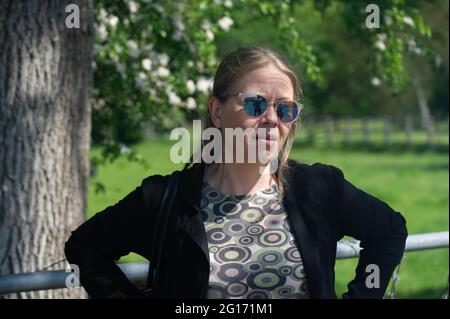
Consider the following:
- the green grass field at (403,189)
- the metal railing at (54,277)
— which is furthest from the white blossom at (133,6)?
the metal railing at (54,277)

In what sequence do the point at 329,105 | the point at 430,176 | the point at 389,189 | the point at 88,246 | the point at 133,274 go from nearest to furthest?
the point at 88,246 → the point at 133,274 → the point at 389,189 → the point at 430,176 → the point at 329,105

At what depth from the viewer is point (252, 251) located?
→ 2477mm

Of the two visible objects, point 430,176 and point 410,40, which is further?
point 430,176

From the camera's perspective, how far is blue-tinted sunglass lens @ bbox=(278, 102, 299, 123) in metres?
2.57

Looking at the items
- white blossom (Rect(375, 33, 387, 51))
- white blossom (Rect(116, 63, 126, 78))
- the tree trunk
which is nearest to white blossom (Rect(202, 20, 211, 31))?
white blossom (Rect(116, 63, 126, 78))

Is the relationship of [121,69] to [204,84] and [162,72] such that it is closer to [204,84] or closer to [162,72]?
[162,72]

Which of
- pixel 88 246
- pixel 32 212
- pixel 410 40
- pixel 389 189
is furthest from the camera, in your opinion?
pixel 389 189

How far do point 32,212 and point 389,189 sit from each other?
16979mm

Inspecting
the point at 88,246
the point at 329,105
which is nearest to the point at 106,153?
the point at 88,246

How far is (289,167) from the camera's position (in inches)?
106

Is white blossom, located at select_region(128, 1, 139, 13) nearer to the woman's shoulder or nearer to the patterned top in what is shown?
the woman's shoulder

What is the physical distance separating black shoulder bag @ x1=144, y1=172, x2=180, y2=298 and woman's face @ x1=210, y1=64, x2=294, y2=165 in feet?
0.88

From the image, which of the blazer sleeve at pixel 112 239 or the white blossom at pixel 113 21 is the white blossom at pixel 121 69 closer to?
the white blossom at pixel 113 21
